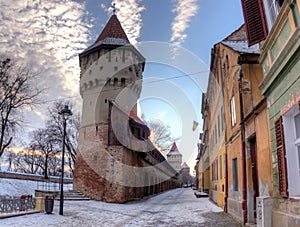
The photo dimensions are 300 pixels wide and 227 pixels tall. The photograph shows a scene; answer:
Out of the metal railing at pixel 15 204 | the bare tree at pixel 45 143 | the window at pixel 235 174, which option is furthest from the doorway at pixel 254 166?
the bare tree at pixel 45 143

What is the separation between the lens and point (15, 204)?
13.0 meters

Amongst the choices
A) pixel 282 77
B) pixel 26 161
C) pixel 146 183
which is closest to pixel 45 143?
pixel 26 161

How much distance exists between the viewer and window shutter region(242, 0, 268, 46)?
759 centimetres

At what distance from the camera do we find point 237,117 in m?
12.4

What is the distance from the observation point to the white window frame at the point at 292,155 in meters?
5.74

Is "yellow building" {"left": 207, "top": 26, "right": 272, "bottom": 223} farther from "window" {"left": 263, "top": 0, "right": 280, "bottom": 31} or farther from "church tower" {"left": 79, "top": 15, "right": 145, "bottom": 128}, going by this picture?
"church tower" {"left": 79, "top": 15, "right": 145, "bottom": 128}

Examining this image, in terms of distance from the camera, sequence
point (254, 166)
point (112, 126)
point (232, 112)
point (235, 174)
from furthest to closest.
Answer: point (112, 126)
point (232, 112)
point (235, 174)
point (254, 166)

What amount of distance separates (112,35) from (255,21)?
26.2m

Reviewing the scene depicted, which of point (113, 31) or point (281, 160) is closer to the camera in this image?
point (281, 160)

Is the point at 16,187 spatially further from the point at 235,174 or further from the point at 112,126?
the point at 235,174

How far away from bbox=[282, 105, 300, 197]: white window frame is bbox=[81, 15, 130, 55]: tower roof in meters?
25.8

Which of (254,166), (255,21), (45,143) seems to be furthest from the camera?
(45,143)

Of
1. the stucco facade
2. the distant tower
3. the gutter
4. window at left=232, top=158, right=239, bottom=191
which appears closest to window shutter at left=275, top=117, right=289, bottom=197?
the stucco facade

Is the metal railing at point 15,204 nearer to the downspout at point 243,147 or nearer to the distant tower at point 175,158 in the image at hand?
the downspout at point 243,147
